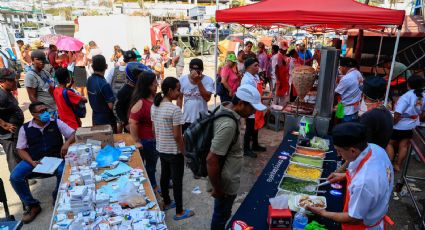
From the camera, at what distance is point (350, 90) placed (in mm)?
4840

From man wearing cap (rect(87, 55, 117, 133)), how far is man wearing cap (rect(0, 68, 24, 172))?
0.96 metres

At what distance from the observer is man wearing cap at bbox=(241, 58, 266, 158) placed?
467 cm

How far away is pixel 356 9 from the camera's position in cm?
439

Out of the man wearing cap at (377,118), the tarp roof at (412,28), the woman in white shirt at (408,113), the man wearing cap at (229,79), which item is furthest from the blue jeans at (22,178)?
the tarp roof at (412,28)

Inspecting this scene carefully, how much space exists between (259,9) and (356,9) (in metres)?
1.50

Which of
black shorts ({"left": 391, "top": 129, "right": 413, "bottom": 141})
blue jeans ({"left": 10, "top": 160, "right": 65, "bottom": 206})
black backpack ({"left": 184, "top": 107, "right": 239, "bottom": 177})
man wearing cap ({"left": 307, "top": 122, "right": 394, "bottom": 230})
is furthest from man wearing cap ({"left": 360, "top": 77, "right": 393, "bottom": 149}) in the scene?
blue jeans ({"left": 10, "top": 160, "right": 65, "bottom": 206})

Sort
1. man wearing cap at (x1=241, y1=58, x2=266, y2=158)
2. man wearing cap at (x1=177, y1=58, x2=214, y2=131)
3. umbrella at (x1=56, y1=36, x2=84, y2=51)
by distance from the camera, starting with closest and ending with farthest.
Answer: man wearing cap at (x1=177, y1=58, x2=214, y2=131), man wearing cap at (x1=241, y1=58, x2=266, y2=158), umbrella at (x1=56, y1=36, x2=84, y2=51)

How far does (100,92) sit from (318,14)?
3373mm

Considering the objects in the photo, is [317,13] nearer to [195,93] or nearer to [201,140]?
[195,93]

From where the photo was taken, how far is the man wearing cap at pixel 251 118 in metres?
4.67

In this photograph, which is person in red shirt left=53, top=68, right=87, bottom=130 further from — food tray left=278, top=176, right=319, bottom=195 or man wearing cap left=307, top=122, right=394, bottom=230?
man wearing cap left=307, top=122, right=394, bottom=230

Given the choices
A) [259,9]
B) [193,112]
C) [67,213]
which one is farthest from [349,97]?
[67,213]

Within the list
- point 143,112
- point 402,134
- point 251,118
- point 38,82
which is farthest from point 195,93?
point 402,134

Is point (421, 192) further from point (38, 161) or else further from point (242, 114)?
point (38, 161)
